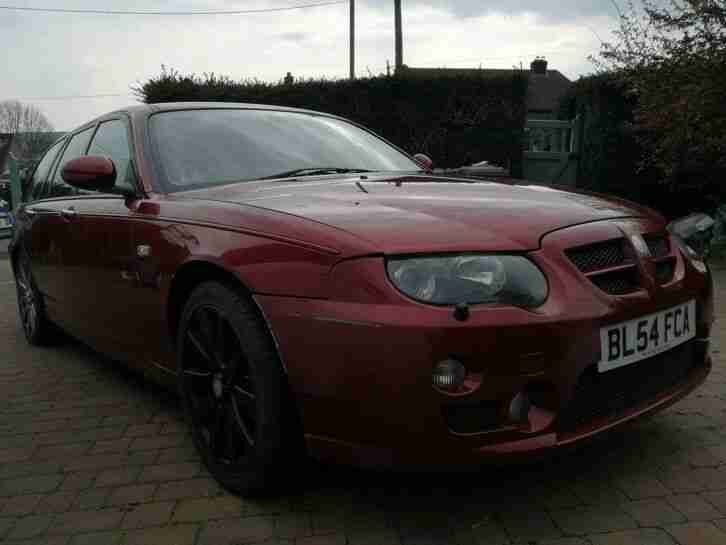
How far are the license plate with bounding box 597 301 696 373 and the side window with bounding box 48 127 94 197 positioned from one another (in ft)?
9.41

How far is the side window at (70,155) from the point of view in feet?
13.0

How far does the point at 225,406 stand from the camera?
A: 2.38 meters

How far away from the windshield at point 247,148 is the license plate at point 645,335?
1.50m

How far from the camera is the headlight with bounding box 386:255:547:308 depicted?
1.89 m

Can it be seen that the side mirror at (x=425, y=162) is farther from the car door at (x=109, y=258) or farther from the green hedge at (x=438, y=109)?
the green hedge at (x=438, y=109)

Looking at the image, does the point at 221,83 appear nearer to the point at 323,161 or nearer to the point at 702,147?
the point at 702,147

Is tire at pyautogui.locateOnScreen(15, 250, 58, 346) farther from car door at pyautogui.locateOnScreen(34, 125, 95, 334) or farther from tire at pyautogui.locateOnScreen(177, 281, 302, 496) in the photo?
tire at pyautogui.locateOnScreen(177, 281, 302, 496)

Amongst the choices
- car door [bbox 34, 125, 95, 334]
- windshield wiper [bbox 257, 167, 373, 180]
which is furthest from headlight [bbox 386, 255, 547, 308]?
car door [bbox 34, 125, 95, 334]

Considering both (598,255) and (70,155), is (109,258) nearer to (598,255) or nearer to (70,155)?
(70,155)

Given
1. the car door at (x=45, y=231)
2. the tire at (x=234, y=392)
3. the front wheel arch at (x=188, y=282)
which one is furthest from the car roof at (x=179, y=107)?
the tire at (x=234, y=392)

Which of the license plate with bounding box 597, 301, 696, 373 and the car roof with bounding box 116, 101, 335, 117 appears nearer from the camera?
the license plate with bounding box 597, 301, 696, 373

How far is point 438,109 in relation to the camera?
12859mm

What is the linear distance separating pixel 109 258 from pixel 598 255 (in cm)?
204

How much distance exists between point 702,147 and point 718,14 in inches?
58.9
